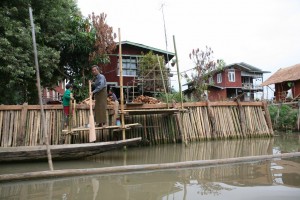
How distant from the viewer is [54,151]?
7.49m

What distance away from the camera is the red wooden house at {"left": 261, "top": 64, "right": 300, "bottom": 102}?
31.5 meters

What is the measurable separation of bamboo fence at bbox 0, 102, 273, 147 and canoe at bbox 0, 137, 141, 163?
1778 millimetres

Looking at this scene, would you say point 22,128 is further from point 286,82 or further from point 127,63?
point 286,82

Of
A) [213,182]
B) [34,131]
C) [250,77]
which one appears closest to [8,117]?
[34,131]

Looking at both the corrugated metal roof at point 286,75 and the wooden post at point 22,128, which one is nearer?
the wooden post at point 22,128

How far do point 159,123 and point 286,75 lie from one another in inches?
1011

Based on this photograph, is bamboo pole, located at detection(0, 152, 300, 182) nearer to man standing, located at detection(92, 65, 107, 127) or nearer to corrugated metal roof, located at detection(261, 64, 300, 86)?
man standing, located at detection(92, 65, 107, 127)

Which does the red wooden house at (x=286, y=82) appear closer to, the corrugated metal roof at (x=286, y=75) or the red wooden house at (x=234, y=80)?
the corrugated metal roof at (x=286, y=75)

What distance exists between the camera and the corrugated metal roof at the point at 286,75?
103 feet

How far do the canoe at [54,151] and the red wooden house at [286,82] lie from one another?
26500 mm

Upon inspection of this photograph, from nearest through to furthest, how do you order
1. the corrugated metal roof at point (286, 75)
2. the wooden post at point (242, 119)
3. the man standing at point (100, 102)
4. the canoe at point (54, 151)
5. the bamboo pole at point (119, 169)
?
the bamboo pole at point (119, 169) → the canoe at point (54, 151) → the man standing at point (100, 102) → the wooden post at point (242, 119) → the corrugated metal roof at point (286, 75)

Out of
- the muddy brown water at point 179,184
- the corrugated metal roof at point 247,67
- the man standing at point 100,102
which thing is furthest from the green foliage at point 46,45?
the corrugated metal roof at point 247,67

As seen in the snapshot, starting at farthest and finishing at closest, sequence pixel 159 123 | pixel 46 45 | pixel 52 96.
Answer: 1. pixel 52 96
2. pixel 46 45
3. pixel 159 123

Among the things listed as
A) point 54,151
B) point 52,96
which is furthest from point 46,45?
point 52,96
